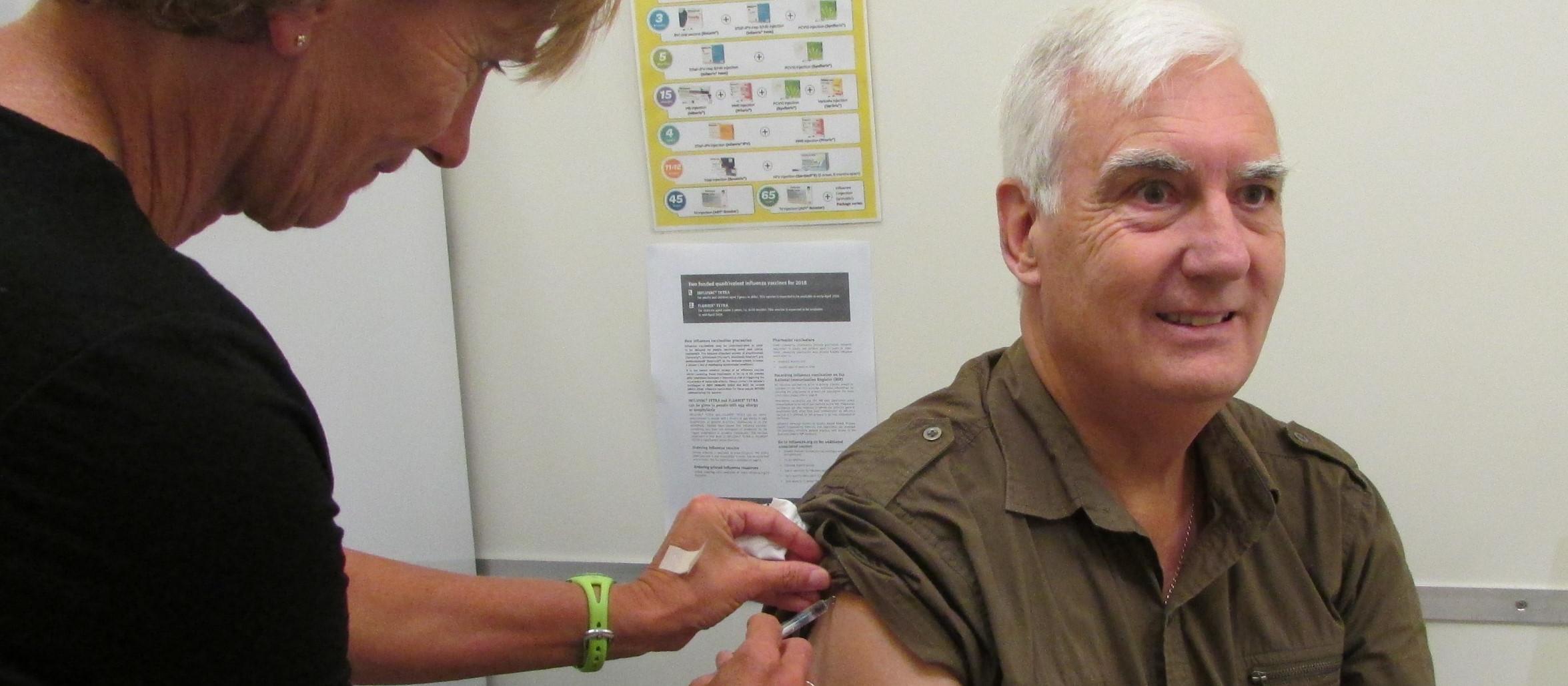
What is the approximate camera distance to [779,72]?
1526 millimetres

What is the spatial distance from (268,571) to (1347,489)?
106 cm

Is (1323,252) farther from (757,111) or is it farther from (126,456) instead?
(126,456)

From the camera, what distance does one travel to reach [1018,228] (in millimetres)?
1116

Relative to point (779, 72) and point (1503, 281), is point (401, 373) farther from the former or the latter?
point (1503, 281)

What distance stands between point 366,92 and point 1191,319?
731mm

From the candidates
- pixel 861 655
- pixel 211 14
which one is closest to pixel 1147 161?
pixel 861 655

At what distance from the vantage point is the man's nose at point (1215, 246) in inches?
38.5

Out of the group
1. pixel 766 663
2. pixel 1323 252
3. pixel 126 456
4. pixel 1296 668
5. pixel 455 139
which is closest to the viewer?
pixel 126 456

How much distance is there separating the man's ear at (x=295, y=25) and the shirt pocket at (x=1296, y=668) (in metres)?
0.99

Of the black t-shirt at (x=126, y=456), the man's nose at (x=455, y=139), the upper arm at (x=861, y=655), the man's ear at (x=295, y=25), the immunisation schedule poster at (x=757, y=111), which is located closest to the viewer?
the black t-shirt at (x=126, y=456)

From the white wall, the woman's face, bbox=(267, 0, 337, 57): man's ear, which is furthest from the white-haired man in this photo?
bbox=(267, 0, 337, 57): man's ear

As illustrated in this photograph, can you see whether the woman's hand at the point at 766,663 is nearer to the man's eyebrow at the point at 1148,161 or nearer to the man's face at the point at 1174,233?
the man's face at the point at 1174,233

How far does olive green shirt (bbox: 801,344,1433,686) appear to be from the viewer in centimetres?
99

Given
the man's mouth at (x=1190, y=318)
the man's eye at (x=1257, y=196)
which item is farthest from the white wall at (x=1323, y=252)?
the man's mouth at (x=1190, y=318)
